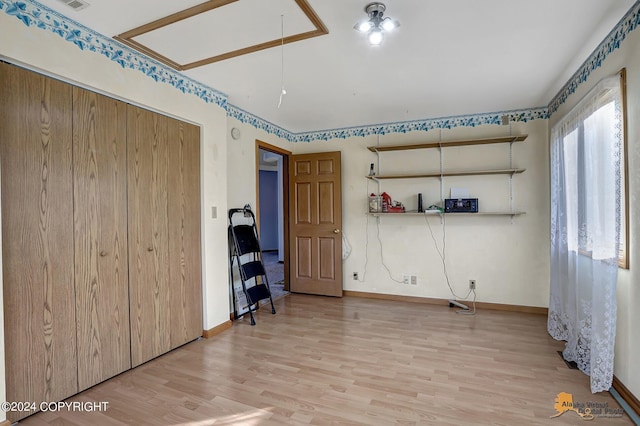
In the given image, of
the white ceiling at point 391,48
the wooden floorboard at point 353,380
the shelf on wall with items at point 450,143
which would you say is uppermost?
the white ceiling at point 391,48

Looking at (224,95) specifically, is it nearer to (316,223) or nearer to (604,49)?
(316,223)

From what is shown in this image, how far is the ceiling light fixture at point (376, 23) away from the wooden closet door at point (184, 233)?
6.13 ft

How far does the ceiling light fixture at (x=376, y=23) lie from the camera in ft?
5.92

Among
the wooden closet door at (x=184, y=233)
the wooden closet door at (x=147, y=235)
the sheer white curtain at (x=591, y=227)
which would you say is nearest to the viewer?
the sheer white curtain at (x=591, y=227)

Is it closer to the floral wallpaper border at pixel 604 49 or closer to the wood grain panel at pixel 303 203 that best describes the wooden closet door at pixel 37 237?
the wood grain panel at pixel 303 203

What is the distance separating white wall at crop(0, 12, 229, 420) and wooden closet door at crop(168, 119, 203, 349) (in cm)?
7

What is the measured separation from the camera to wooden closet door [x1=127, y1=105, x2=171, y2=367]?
246cm

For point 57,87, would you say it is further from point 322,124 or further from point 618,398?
point 618,398

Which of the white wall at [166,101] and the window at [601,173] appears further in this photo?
the window at [601,173]

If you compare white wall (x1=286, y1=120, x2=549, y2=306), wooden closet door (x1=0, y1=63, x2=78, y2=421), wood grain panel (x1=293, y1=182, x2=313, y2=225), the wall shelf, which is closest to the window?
the wall shelf

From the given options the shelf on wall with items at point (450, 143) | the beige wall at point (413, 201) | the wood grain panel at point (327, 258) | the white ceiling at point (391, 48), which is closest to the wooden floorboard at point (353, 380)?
the beige wall at point (413, 201)

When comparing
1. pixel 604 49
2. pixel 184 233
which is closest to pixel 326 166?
pixel 184 233

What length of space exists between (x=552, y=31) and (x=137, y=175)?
3181 mm

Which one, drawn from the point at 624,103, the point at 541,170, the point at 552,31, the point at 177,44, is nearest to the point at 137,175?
the point at 177,44
